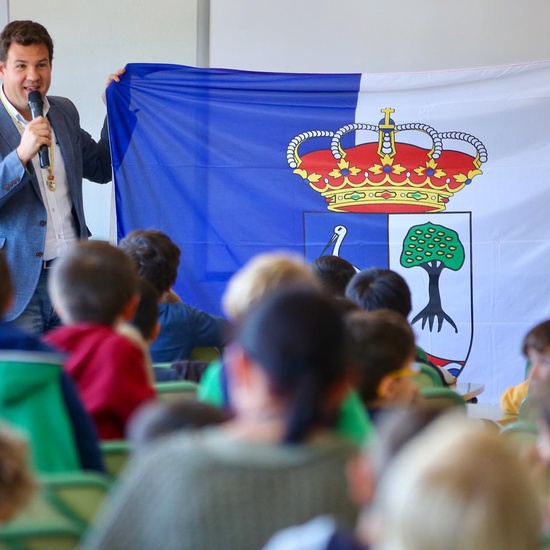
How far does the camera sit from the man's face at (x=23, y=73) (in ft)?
12.9

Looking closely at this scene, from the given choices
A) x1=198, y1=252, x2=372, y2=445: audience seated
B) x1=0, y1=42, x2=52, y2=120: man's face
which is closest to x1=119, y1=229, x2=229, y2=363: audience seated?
x1=0, y1=42, x2=52, y2=120: man's face

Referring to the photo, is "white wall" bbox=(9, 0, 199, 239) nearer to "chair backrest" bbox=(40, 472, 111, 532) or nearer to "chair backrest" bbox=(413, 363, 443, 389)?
"chair backrest" bbox=(413, 363, 443, 389)

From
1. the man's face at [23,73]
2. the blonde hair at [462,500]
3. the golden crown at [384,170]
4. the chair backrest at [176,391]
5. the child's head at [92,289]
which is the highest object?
the man's face at [23,73]

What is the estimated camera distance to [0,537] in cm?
153

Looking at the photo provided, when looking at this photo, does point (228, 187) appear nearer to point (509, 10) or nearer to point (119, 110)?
point (119, 110)

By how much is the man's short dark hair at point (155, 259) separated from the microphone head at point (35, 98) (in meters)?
0.75

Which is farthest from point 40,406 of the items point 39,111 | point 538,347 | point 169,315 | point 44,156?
point 39,111

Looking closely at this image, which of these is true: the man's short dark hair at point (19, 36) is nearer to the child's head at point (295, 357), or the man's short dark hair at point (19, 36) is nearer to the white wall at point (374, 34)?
the white wall at point (374, 34)

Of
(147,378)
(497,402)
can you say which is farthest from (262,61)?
(147,378)

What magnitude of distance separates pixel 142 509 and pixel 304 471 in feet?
0.69

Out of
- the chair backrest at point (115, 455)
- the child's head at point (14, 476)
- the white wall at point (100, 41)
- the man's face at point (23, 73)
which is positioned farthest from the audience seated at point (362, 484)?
the white wall at point (100, 41)

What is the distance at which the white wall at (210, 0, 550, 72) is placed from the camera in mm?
5754

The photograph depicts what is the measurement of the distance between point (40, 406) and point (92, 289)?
429mm

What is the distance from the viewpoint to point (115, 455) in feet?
6.79
